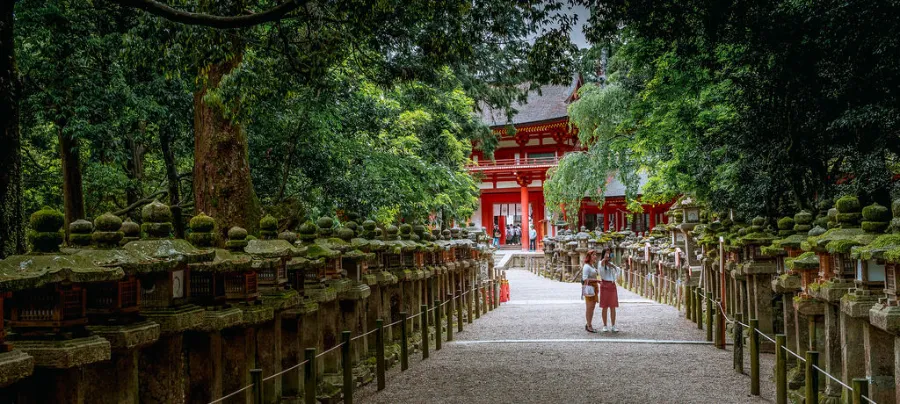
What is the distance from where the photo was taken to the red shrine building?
35344 mm

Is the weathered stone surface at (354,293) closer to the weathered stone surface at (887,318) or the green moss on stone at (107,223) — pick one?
the green moss on stone at (107,223)

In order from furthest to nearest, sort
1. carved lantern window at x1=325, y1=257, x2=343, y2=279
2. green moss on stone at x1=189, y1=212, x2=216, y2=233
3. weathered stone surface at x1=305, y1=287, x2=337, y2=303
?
carved lantern window at x1=325, y1=257, x2=343, y2=279
weathered stone surface at x1=305, y1=287, x2=337, y2=303
green moss on stone at x1=189, y1=212, x2=216, y2=233

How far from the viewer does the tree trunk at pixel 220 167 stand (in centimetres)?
927

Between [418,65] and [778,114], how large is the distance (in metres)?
4.86

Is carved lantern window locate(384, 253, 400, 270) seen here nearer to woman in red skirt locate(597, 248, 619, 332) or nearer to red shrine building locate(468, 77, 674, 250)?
woman in red skirt locate(597, 248, 619, 332)

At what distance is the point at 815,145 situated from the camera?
334 inches

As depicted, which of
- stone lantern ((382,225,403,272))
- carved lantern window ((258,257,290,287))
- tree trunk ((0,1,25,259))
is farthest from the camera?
stone lantern ((382,225,403,272))

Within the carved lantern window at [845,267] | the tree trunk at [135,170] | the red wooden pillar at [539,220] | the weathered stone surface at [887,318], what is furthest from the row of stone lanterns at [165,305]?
the red wooden pillar at [539,220]

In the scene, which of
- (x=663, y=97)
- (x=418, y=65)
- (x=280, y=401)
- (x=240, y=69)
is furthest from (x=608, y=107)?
(x=280, y=401)

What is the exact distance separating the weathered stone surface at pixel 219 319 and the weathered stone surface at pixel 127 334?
0.70 m

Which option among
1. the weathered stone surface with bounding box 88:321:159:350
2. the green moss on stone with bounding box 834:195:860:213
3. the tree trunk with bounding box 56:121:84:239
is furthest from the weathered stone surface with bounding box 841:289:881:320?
the tree trunk with bounding box 56:121:84:239

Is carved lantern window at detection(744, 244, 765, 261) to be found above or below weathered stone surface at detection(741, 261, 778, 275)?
above

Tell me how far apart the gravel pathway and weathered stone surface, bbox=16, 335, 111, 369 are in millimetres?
4385

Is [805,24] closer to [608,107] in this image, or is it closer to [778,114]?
[778,114]
